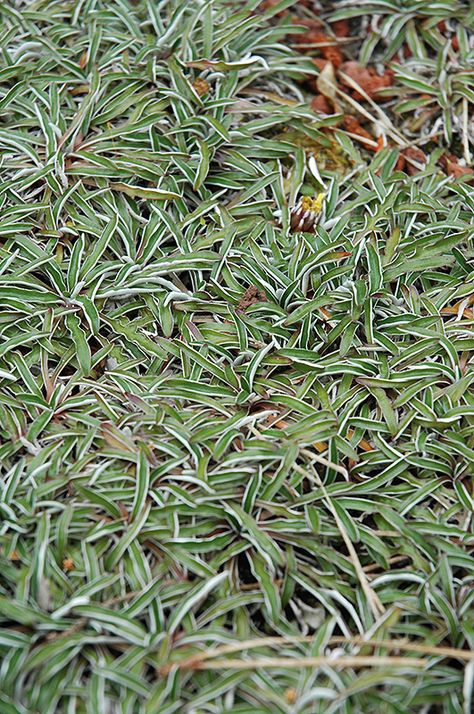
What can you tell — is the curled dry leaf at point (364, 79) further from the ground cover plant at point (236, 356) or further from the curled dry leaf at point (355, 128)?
the curled dry leaf at point (355, 128)

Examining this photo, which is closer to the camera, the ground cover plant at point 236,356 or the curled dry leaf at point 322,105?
the ground cover plant at point 236,356

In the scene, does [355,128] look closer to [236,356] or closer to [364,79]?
[364,79]

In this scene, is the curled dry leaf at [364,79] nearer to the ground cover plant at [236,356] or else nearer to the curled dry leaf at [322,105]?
the ground cover plant at [236,356]

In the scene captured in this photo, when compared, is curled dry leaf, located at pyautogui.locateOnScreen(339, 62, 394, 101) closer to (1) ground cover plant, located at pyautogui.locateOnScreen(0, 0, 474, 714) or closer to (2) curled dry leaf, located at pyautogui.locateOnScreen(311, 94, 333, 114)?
(1) ground cover plant, located at pyautogui.locateOnScreen(0, 0, 474, 714)

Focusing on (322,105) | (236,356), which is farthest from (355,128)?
(236,356)

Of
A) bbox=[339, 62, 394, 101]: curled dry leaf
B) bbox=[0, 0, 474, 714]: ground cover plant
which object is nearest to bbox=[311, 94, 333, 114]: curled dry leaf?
bbox=[0, 0, 474, 714]: ground cover plant

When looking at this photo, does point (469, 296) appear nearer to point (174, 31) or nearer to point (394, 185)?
point (394, 185)

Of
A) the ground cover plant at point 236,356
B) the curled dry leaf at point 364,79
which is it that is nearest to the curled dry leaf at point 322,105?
the ground cover plant at point 236,356

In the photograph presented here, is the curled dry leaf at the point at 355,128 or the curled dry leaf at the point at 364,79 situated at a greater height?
the curled dry leaf at the point at 364,79
